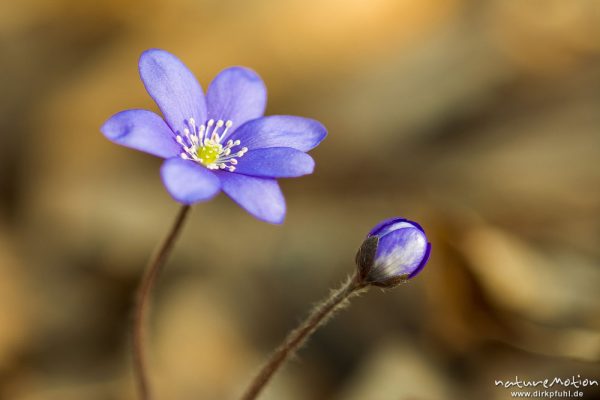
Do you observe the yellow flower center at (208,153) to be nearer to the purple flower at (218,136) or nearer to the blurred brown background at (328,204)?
the purple flower at (218,136)

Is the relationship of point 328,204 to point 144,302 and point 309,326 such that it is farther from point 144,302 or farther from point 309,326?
point 309,326

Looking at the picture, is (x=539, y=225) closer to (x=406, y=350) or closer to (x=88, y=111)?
(x=406, y=350)

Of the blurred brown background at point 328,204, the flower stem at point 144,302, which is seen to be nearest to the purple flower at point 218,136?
the flower stem at point 144,302

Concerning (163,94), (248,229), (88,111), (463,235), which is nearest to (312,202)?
(248,229)

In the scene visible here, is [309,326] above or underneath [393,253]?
underneath

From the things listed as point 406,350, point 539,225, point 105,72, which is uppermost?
point 105,72

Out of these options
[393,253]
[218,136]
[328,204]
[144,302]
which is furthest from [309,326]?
[328,204]

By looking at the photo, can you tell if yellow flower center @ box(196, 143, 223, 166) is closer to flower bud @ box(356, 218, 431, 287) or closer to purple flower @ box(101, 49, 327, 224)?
purple flower @ box(101, 49, 327, 224)
